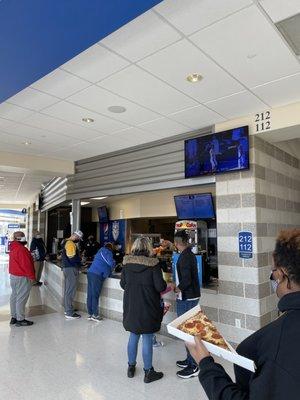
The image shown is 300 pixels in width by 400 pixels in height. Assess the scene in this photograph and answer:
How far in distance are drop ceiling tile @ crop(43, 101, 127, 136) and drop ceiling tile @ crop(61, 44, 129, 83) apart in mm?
830

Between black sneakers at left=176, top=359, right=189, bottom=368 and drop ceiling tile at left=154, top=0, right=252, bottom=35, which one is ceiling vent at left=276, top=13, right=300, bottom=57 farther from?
black sneakers at left=176, top=359, right=189, bottom=368

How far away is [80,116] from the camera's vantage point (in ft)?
13.8

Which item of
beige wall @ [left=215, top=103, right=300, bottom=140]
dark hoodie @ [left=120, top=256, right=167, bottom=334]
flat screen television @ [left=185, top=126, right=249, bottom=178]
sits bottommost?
dark hoodie @ [left=120, top=256, right=167, bottom=334]

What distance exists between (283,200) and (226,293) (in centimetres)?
172

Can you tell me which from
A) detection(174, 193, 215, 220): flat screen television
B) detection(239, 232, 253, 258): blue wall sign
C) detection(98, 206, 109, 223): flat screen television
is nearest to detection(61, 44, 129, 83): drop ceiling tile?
detection(239, 232, 253, 258): blue wall sign

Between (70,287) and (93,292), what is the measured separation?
562mm

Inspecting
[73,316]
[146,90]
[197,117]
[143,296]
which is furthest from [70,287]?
[146,90]

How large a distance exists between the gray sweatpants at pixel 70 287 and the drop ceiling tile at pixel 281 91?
13.8ft

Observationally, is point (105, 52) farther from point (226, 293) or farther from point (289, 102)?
point (226, 293)

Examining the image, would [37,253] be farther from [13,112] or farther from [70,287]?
[13,112]

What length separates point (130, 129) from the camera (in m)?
4.74

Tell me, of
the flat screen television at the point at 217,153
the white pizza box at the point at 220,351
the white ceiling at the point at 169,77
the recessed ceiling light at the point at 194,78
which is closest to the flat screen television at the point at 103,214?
the white ceiling at the point at 169,77

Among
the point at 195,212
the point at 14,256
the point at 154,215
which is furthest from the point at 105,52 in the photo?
the point at 154,215

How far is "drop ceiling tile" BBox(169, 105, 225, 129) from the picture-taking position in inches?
156
